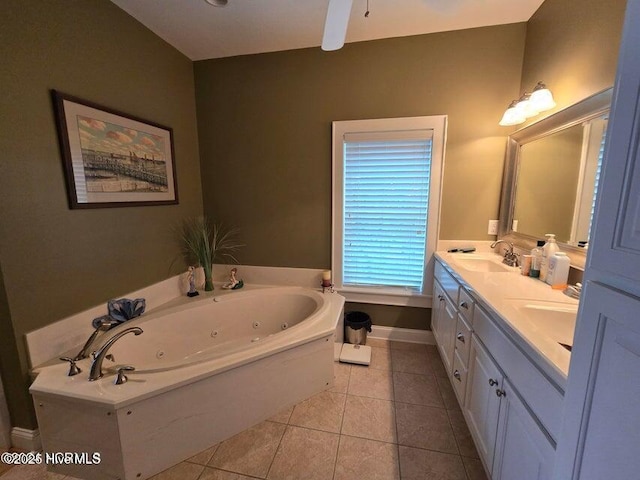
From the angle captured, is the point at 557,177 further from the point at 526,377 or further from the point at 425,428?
the point at 425,428

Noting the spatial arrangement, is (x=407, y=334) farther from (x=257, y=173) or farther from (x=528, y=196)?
(x=257, y=173)

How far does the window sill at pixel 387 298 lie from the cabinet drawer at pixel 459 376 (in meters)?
0.73

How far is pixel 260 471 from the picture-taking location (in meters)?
1.32

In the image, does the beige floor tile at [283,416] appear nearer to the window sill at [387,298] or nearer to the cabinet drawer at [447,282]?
the window sill at [387,298]

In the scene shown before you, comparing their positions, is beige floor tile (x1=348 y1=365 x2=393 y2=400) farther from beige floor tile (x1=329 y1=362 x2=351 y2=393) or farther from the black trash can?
the black trash can

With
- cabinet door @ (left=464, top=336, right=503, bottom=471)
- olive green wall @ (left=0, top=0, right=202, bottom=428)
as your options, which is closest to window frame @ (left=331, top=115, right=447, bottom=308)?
cabinet door @ (left=464, top=336, right=503, bottom=471)

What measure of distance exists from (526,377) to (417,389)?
116cm

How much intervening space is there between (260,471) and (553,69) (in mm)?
2850

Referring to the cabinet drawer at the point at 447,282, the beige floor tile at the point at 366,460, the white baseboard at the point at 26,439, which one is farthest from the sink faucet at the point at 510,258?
the white baseboard at the point at 26,439

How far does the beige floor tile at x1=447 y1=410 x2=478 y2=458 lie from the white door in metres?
1.07

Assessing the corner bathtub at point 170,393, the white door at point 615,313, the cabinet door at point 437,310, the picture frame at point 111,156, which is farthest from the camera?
the cabinet door at point 437,310

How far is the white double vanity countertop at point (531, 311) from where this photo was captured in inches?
31.0

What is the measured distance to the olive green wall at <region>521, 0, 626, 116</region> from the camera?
1238 mm

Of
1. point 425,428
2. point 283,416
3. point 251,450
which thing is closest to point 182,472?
point 251,450
